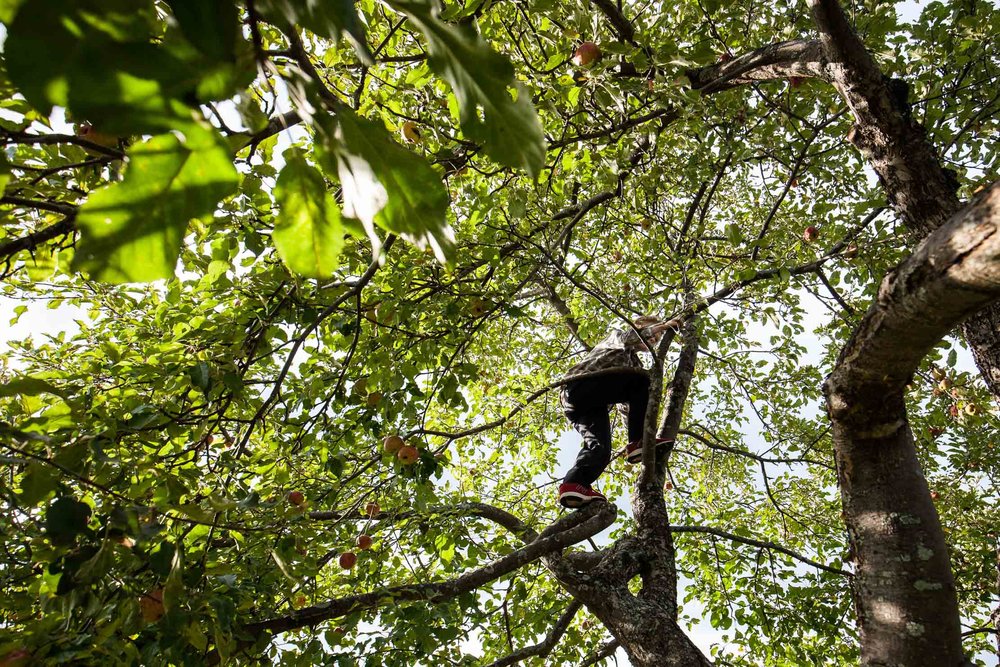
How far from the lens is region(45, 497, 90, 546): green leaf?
111 centimetres

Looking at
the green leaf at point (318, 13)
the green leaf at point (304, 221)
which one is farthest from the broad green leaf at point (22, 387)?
the green leaf at point (318, 13)

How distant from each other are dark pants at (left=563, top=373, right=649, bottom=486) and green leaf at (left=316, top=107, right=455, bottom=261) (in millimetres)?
3851

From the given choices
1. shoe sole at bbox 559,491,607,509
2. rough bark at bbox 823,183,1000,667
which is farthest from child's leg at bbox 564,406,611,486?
rough bark at bbox 823,183,1000,667

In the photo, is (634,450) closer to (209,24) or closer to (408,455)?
(408,455)

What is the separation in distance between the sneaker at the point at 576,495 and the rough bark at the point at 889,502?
1860 mm

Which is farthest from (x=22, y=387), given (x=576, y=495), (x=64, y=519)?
→ (x=576, y=495)

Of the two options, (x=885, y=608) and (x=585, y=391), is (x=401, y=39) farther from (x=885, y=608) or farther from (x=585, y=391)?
A: (x=885, y=608)

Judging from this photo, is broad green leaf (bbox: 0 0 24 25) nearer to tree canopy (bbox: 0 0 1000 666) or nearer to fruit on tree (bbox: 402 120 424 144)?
tree canopy (bbox: 0 0 1000 666)

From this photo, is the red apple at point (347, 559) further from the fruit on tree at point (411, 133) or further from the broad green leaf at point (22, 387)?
A: the broad green leaf at point (22, 387)

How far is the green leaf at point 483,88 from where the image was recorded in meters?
0.40

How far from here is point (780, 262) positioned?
368cm

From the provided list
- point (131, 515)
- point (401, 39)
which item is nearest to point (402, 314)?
point (401, 39)

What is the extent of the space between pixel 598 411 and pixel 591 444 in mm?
370

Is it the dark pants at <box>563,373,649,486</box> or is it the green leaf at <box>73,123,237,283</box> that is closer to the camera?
the green leaf at <box>73,123,237,283</box>
